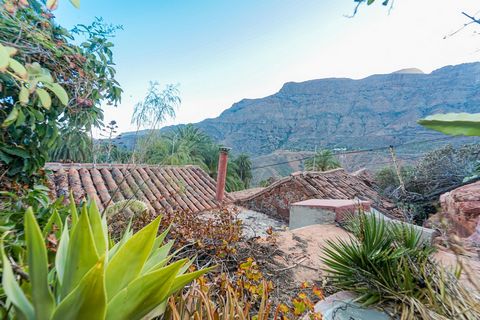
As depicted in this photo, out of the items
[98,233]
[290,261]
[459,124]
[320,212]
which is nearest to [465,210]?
[320,212]

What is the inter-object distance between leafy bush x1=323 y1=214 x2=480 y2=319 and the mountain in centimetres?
3564

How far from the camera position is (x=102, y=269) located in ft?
2.43

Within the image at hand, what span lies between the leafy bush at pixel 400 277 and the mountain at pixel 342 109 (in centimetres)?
3564

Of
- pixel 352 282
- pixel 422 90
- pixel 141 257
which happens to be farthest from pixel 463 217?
pixel 422 90

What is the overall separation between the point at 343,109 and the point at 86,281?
69.7 metres

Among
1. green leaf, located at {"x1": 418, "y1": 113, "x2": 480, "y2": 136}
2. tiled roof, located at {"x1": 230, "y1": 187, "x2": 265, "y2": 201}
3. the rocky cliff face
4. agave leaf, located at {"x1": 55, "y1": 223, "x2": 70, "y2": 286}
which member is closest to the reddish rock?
green leaf, located at {"x1": 418, "y1": 113, "x2": 480, "y2": 136}

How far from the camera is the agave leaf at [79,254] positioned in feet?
3.07

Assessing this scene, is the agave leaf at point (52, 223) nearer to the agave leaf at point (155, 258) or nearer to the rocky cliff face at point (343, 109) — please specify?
the agave leaf at point (155, 258)

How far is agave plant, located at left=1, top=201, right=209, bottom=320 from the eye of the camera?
2.62ft

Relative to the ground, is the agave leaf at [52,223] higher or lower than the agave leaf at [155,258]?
higher

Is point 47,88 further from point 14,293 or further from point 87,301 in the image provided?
point 87,301

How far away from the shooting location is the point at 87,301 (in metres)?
0.79

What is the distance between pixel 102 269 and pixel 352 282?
104 inches

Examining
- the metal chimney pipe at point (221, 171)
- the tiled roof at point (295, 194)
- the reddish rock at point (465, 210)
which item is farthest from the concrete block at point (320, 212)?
the metal chimney pipe at point (221, 171)
